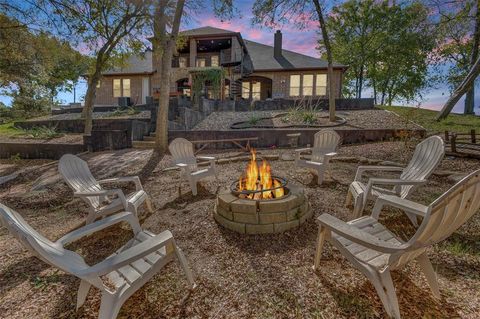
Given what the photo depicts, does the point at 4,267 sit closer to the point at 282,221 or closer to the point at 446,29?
the point at 282,221

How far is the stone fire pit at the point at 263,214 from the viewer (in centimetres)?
286

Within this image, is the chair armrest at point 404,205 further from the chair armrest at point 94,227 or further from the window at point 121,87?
the window at point 121,87

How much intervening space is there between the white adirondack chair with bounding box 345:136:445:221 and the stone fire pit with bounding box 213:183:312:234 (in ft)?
2.55

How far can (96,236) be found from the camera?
10.3 feet

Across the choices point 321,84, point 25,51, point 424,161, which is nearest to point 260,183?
point 424,161

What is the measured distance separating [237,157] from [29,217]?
4.28 metres

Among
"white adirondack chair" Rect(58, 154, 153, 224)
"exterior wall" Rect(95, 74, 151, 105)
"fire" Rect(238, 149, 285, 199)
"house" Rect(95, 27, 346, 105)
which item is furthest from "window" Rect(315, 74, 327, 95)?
→ "white adirondack chair" Rect(58, 154, 153, 224)

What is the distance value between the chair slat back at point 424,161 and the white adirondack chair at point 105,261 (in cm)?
311

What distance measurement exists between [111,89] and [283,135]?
17834 mm

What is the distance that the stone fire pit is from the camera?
113 inches

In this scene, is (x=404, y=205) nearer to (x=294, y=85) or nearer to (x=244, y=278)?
(x=244, y=278)

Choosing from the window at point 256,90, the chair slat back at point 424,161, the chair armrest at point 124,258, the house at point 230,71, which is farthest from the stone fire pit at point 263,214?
the window at point 256,90

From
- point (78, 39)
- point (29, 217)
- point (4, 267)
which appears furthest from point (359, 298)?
point (78, 39)

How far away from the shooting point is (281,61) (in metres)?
19.2
